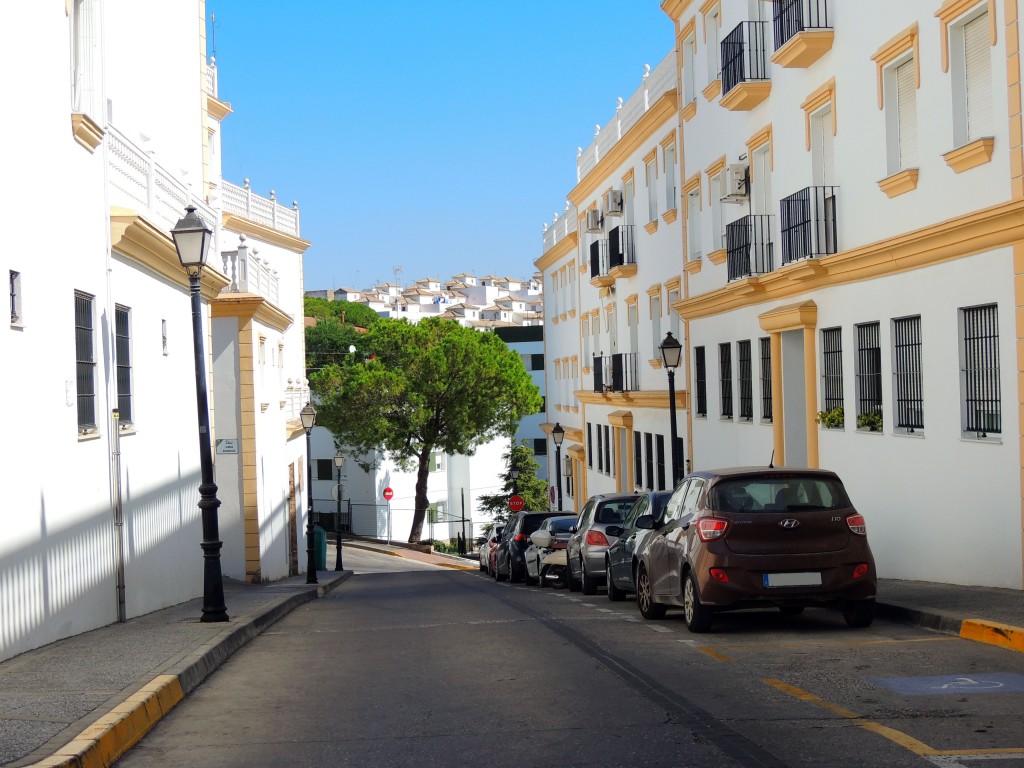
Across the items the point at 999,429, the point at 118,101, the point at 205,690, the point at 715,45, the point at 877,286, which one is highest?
the point at 715,45

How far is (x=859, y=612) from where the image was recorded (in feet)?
40.1

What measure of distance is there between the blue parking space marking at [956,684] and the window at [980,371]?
6300 mm

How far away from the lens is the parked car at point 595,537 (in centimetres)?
2012

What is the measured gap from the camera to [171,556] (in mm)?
18891

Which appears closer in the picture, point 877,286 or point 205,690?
point 205,690

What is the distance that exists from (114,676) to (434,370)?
165ft

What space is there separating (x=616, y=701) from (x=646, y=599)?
5901 mm

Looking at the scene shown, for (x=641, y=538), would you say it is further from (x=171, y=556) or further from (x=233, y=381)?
(x=233, y=381)

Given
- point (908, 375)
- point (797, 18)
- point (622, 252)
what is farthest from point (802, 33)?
point (622, 252)

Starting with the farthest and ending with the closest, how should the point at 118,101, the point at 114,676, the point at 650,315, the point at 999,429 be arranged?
the point at 650,315 → the point at 118,101 → the point at 999,429 → the point at 114,676

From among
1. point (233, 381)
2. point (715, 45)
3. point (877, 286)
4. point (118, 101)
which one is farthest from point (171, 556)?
point (715, 45)

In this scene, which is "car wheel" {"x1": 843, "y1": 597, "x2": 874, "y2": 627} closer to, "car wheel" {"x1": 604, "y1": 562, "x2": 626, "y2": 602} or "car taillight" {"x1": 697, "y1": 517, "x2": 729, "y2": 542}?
"car taillight" {"x1": 697, "y1": 517, "x2": 729, "y2": 542}

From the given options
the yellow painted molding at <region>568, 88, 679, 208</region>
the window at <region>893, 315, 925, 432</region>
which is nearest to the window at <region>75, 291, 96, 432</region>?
the window at <region>893, 315, 925, 432</region>

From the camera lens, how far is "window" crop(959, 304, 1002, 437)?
1472cm
